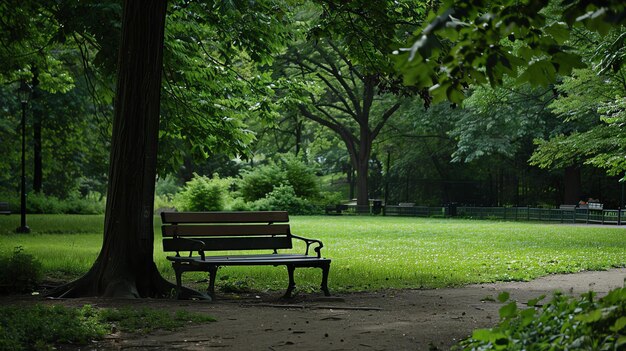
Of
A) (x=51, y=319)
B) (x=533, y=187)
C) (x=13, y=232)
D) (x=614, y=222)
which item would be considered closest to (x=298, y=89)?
(x=51, y=319)

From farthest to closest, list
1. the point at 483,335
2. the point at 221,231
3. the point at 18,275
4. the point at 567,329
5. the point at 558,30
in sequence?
the point at 221,231, the point at 18,275, the point at 558,30, the point at 483,335, the point at 567,329

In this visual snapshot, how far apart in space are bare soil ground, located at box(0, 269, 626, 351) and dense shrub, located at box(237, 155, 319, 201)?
102ft

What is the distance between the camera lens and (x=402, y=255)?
16422 mm

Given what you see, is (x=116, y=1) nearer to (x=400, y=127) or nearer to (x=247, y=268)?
(x=247, y=268)

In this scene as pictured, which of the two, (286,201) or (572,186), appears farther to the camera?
(572,186)

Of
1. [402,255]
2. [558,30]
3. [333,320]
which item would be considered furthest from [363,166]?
[558,30]

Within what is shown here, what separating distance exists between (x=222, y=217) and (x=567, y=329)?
6599 millimetres

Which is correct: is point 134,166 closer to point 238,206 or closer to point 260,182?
point 238,206

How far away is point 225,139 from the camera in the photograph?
13625mm

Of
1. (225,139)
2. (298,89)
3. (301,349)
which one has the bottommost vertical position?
(301,349)

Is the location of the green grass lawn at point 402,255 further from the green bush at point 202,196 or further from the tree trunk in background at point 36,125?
the green bush at point 202,196

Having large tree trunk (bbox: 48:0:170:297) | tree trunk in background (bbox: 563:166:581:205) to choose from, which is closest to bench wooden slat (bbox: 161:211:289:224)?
large tree trunk (bbox: 48:0:170:297)

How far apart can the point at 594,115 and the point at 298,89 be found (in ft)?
81.7

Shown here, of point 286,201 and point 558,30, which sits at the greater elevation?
point 558,30
